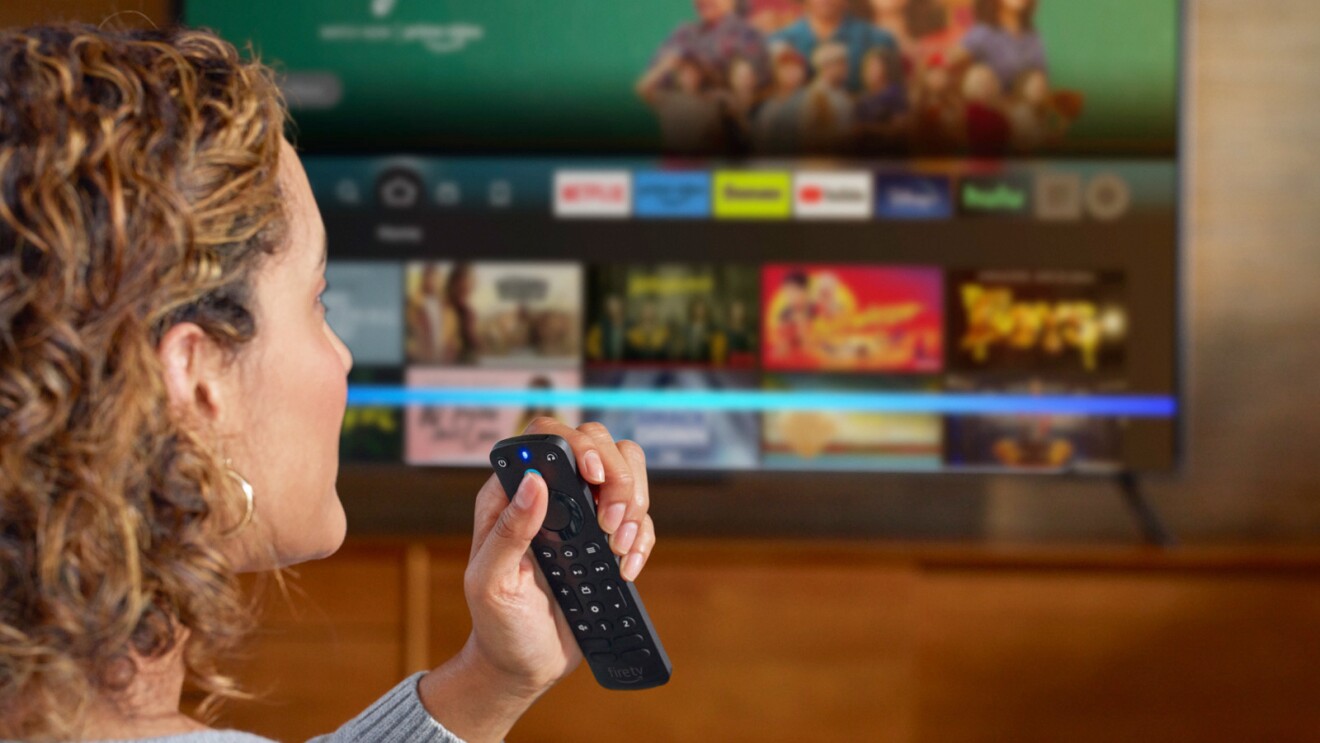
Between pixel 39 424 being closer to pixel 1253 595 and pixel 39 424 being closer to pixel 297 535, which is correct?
pixel 297 535

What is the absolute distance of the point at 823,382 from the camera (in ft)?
7.43

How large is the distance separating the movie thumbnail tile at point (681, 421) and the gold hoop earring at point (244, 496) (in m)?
1.60

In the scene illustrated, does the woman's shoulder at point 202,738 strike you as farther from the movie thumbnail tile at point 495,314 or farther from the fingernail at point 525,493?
the movie thumbnail tile at point 495,314

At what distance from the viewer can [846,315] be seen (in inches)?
89.4

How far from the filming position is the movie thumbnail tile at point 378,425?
232 centimetres

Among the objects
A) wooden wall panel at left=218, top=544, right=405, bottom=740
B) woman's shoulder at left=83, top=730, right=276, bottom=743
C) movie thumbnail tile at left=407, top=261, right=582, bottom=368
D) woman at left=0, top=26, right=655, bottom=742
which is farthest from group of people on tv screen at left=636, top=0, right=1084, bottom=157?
woman's shoulder at left=83, top=730, right=276, bottom=743

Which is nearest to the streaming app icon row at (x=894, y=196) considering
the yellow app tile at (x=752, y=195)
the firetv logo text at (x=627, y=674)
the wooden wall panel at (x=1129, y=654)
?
the yellow app tile at (x=752, y=195)

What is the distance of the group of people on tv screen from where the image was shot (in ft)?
7.42

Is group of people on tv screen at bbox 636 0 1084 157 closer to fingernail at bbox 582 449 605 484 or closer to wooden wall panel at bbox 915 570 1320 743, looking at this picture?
wooden wall panel at bbox 915 570 1320 743

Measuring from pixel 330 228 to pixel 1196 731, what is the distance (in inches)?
69.2

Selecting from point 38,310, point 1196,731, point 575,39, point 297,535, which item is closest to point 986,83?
point 575,39

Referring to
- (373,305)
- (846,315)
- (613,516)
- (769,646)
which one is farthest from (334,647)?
(613,516)

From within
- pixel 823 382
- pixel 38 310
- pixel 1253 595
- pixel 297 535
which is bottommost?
pixel 1253 595

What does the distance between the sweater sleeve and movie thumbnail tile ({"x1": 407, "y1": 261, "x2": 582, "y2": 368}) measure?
1.40m
